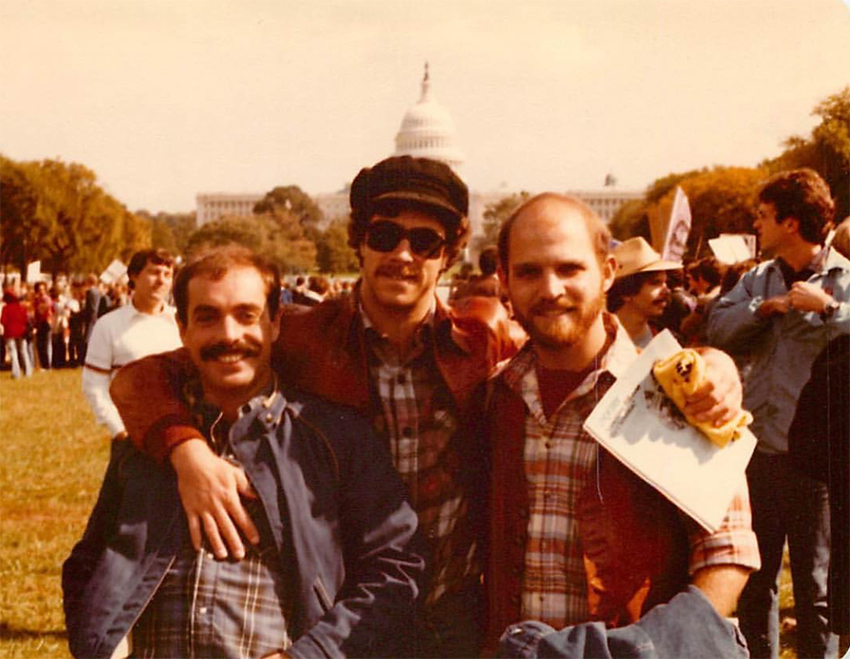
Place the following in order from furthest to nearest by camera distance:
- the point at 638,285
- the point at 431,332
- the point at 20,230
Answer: the point at 20,230 → the point at 638,285 → the point at 431,332

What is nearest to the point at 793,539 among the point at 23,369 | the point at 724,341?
the point at 724,341

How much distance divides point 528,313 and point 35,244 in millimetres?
11363

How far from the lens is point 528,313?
2.33 m

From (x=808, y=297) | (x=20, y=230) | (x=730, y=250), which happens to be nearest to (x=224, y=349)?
(x=808, y=297)

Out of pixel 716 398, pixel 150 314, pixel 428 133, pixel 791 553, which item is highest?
pixel 428 133

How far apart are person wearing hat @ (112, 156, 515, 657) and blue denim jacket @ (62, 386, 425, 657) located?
0.39 ft

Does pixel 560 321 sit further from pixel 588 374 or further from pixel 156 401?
pixel 156 401

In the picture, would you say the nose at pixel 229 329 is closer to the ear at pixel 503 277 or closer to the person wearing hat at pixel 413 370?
the person wearing hat at pixel 413 370

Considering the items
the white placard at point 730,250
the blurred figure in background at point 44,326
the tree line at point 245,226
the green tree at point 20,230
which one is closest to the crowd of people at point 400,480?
the tree line at point 245,226

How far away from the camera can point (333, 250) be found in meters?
4.52

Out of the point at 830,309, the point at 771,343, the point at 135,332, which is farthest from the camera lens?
the point at 135,332

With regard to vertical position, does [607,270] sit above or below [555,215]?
below

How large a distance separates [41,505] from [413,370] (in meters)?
6.09

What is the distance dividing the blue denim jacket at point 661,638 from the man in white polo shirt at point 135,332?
136 inches
